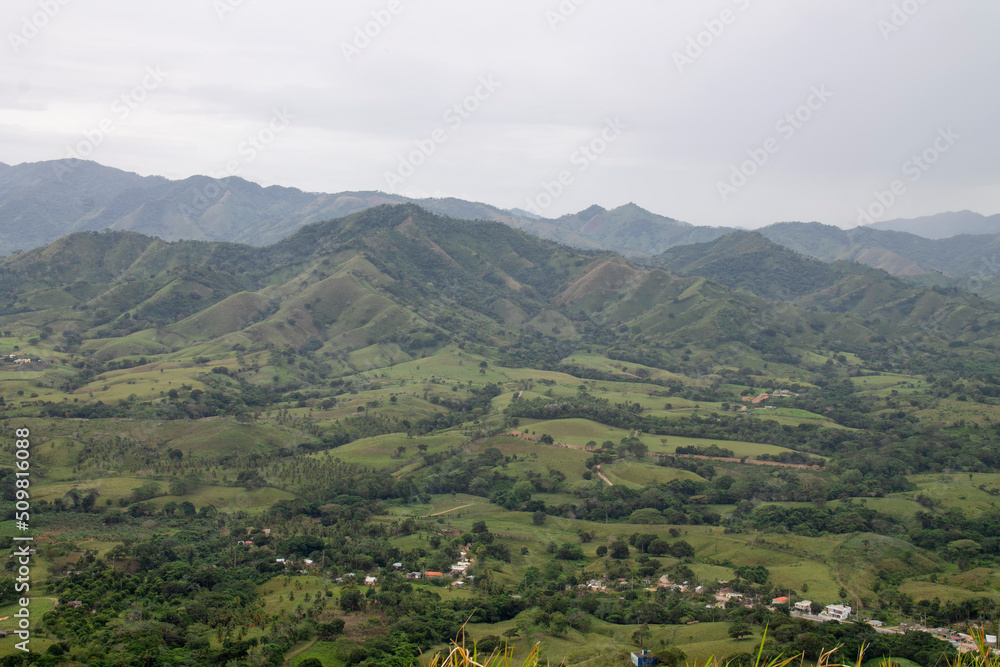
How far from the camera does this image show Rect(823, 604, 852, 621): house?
128 ft

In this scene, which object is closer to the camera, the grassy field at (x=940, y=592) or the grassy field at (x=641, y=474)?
the grassy field at (x=940, y=592)

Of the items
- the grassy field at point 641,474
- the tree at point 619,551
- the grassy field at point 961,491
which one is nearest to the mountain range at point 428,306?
the grassy field at point 641,474

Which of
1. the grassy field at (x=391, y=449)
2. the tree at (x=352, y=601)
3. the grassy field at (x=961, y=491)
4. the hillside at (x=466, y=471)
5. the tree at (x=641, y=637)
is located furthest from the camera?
the grassy field at (x=391, y=449)

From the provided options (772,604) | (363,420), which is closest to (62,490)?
(363,420)

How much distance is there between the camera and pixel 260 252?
179 meters

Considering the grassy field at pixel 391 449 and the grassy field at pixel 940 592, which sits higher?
the grassy field at pixel 391 449

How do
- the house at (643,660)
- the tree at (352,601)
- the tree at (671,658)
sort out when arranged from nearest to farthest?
the tree at (671,658)
the house at (643,660)
the tree at (352,601)

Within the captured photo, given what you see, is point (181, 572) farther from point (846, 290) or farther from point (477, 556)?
point (846, 290)

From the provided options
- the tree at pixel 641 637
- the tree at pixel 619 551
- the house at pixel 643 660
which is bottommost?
the tree at pixel 619 551

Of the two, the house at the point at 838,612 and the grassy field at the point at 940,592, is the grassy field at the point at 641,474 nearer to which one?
the grassy field at the point at 940,592

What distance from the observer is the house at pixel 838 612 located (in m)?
39.1

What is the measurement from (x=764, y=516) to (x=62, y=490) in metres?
53.9

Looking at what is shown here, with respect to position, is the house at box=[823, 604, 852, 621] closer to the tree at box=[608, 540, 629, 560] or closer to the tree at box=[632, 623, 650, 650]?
the tree at box=[632, 623, 650, 650]

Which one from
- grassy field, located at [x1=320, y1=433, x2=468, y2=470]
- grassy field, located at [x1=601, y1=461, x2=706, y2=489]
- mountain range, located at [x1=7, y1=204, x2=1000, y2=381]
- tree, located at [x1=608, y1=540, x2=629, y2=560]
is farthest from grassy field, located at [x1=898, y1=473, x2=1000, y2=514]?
mountain range, located at [x1=7, y1=204, x2=1000, y2=381]
